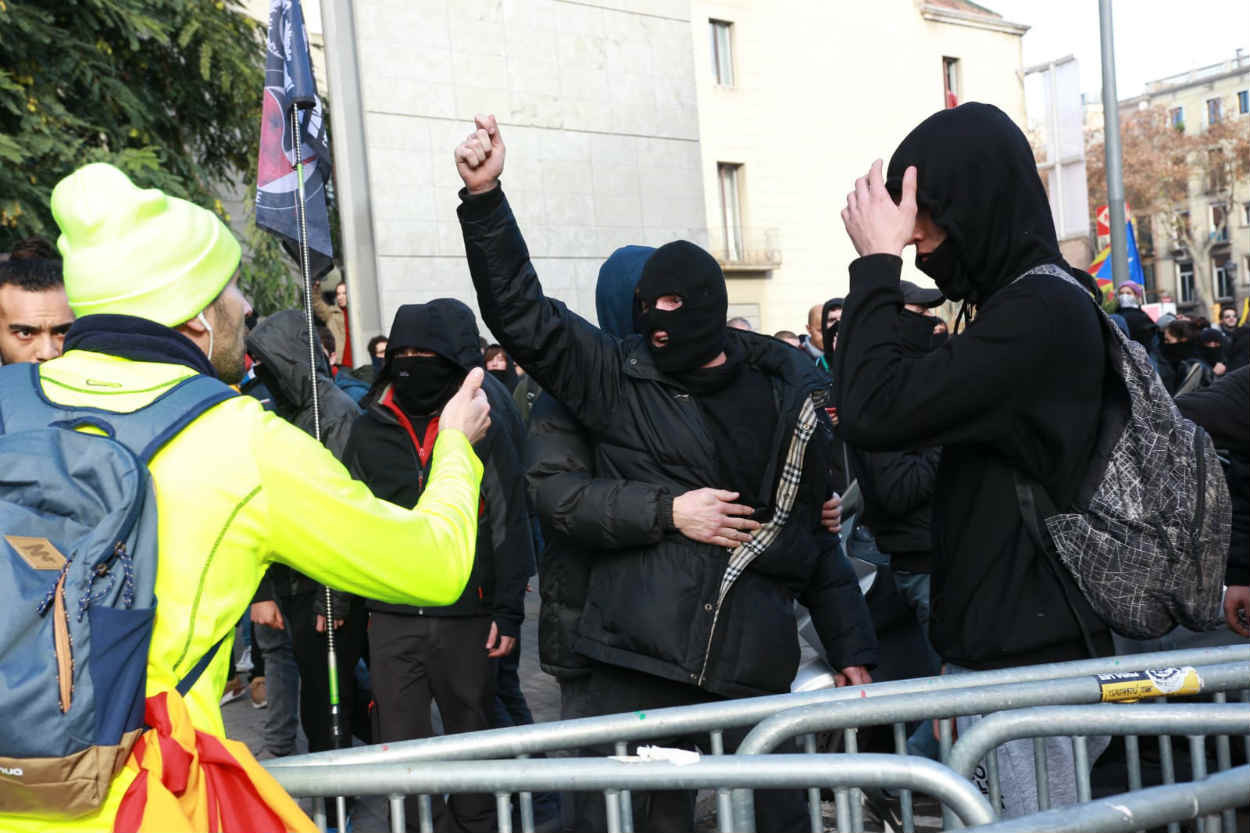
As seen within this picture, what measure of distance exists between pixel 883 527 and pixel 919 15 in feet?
121

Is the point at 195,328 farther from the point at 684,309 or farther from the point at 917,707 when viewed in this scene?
the point at 684,309

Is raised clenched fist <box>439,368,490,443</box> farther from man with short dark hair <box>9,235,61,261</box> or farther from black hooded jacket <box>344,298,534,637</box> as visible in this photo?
black hooded jacket <box>344,298,534,637</box>

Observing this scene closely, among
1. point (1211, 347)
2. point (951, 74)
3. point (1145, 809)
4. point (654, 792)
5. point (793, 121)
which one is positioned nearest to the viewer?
point (1145, 809)

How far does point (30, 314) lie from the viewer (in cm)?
393

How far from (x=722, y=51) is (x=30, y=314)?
32.2m

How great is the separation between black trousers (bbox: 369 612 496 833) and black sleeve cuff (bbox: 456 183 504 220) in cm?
208

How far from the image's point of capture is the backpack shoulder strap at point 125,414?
2.08 metres

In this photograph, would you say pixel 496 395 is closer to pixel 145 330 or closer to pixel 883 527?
pixel 883 527

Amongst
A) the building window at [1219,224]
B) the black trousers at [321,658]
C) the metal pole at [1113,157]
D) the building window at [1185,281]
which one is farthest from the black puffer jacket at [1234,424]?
the building window at [1185,281]

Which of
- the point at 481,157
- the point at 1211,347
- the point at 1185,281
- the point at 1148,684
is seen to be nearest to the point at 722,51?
the point at 1211,347

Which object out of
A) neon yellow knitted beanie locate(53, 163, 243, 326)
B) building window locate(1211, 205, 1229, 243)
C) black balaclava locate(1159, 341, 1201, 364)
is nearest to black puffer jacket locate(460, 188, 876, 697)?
neon yellow knitted beanie locate(53, 163, 243, 326)

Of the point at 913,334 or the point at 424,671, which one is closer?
the point at 913,334

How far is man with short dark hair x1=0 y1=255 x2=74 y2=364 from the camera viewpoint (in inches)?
155

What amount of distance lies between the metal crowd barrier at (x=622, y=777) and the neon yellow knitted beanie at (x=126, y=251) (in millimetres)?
867
